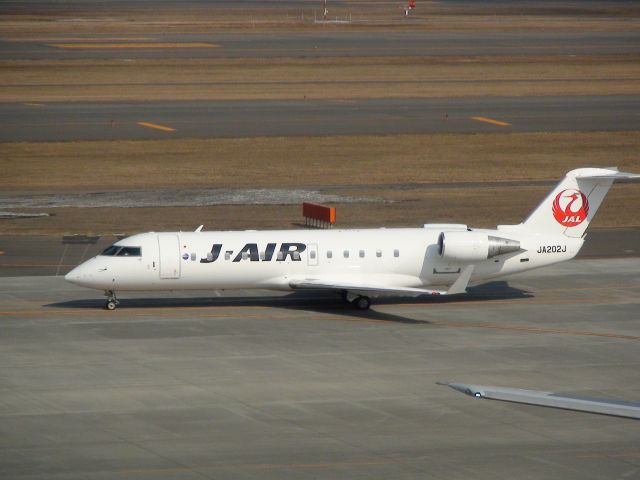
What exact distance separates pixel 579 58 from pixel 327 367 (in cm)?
8691

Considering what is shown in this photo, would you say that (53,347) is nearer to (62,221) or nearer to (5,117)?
(62,221)

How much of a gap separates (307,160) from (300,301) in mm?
28750

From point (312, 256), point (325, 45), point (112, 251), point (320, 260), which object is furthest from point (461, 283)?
point (325, 45)

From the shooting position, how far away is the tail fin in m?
45.4

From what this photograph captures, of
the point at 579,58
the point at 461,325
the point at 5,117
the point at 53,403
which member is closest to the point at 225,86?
the point at 5,117

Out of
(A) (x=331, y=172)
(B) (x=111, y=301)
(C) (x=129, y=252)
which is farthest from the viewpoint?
(A) (x=331, y=172)

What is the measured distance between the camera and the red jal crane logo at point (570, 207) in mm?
45531

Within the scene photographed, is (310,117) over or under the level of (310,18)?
under

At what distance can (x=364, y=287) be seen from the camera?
43.0 metres

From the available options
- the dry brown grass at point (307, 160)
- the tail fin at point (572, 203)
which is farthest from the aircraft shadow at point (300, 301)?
the dry brown grass at point (307, 160)

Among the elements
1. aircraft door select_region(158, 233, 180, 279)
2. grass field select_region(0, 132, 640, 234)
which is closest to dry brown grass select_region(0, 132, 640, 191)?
grass field select_region(0, 132, 640, 234)

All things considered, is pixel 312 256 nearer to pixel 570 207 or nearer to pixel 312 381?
pixel 312 381

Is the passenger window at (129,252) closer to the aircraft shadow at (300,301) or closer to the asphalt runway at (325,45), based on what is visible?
the aircraft shadow at (300,301)

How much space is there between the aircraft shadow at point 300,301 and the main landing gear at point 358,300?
165mm
